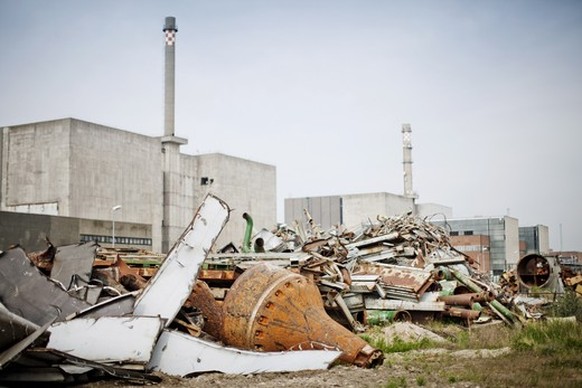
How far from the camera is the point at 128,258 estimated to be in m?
11.3

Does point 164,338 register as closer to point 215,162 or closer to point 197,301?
point 197,301

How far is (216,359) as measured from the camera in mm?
7535

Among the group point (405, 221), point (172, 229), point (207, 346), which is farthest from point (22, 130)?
point (207, 346)

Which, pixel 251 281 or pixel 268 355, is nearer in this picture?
pixel 268 355

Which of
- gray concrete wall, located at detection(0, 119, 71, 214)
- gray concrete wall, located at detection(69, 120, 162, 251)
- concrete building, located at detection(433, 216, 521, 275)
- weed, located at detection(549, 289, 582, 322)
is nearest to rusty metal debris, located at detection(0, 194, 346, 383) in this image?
weed, located at detection(549, 289, 582, 322)

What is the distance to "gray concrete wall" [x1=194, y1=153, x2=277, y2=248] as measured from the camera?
53.0m

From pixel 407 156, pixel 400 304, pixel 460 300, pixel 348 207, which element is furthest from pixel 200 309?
pixel 348 207

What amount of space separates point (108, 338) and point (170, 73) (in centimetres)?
4218

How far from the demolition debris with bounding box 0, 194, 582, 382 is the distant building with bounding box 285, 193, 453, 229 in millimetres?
54889

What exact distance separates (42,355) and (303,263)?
487 cm

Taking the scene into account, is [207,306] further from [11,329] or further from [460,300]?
[460,300]

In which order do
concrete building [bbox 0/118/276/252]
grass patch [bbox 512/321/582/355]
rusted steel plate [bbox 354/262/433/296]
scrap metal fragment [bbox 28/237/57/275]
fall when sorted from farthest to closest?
1. concrete building [bbox 0/118/276/252]
2. rusted steel plate [bbox 354/262/433/296]
3. scrap metal fragment [bbox 28/237/57/275]
4. grass patch [bbox 512/321/582/355]

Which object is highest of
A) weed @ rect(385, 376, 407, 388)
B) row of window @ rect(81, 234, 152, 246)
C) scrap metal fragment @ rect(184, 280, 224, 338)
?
row of window @ rect(81, 234, 152, 246)

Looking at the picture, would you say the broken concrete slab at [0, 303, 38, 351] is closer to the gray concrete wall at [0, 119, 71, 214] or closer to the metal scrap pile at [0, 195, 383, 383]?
the metal scrap pile at [0, 195, 383, 383]
